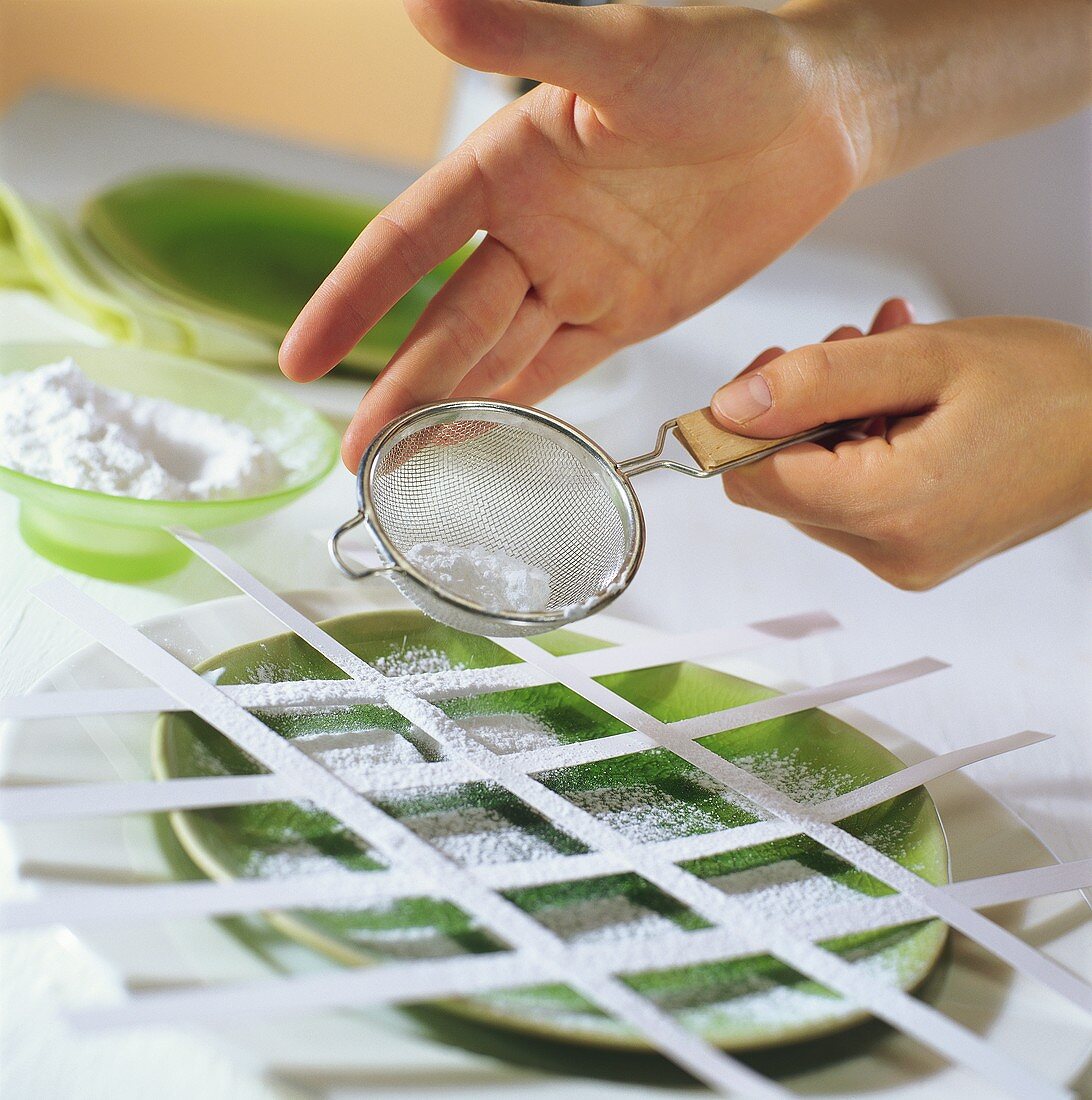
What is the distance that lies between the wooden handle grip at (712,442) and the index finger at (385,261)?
0.17 metres

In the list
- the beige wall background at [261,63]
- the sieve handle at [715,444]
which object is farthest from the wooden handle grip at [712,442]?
the beige wall background at [261,63]

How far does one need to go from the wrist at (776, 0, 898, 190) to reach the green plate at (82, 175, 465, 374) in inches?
14.4

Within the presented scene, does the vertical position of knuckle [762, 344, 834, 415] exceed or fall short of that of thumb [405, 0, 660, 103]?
it falls short

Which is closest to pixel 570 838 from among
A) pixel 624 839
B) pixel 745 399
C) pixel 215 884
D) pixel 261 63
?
pixel 624 839

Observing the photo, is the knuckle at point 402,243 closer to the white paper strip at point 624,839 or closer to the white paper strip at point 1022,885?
the white paper strip at point 624,839

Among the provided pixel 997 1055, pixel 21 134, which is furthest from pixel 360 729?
pixel 21 134

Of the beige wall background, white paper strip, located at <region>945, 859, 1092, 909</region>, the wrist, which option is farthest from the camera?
the beige wall background

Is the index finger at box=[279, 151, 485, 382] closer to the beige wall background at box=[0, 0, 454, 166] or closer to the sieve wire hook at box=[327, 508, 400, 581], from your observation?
the sieve wire hook at box=[327, 508, 400, 581]

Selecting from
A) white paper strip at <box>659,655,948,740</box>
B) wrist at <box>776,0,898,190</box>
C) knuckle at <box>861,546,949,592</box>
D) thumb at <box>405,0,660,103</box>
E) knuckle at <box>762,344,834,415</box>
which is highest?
wrist at <box>776,0,898,190</box>

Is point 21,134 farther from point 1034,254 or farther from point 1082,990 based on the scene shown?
point 1034,254

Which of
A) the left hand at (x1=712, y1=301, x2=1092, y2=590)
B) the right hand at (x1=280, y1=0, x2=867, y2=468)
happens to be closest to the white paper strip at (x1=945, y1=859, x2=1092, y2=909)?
the left hand at (x1=712, y1=301, x2=1092, y2=590)

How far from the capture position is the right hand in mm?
539

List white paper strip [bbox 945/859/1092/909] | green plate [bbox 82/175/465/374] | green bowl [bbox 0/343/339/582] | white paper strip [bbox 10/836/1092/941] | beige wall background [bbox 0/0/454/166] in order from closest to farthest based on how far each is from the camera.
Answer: white paper strip [bbox 10/836/1092/941] → white paper strip [bbox 945/859/1092/909] → green bowl [bbox 0/343/339/582] → green plate [bbox 82/175/465/374] → beige wall background [bbox 0/0/454/166]

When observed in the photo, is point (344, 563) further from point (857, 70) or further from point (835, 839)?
point (857, 70)
